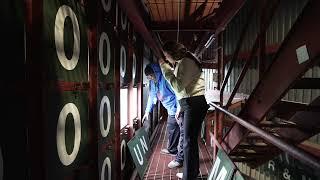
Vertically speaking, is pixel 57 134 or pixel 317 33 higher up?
pixel 317 33

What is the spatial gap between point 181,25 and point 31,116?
4360mm

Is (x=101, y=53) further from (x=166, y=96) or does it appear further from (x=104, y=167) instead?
(x=166, y=96)

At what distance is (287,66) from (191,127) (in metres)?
1.79

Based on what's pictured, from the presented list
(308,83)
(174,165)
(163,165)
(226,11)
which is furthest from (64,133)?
(163,165)

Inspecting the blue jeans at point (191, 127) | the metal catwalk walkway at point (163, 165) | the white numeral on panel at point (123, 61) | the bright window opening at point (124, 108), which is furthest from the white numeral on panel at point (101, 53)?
the metal catwalk walkway at point (163, 165)

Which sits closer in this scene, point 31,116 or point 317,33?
point 31,116

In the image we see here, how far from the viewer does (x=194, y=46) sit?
8.49 m

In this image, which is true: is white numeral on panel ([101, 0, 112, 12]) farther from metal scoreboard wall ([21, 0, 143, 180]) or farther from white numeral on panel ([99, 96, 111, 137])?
white numeral on panel ([99, 96, 111, 137])

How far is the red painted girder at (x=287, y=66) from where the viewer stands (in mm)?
1861

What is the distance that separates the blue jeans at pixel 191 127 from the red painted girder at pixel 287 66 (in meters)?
0.76

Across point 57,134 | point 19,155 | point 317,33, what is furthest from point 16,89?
point 317,33

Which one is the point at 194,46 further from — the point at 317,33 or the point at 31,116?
the point at 31,116

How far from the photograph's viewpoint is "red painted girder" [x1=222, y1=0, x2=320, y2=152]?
186cm

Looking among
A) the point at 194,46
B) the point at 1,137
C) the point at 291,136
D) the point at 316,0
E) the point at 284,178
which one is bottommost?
the point at 284,178
